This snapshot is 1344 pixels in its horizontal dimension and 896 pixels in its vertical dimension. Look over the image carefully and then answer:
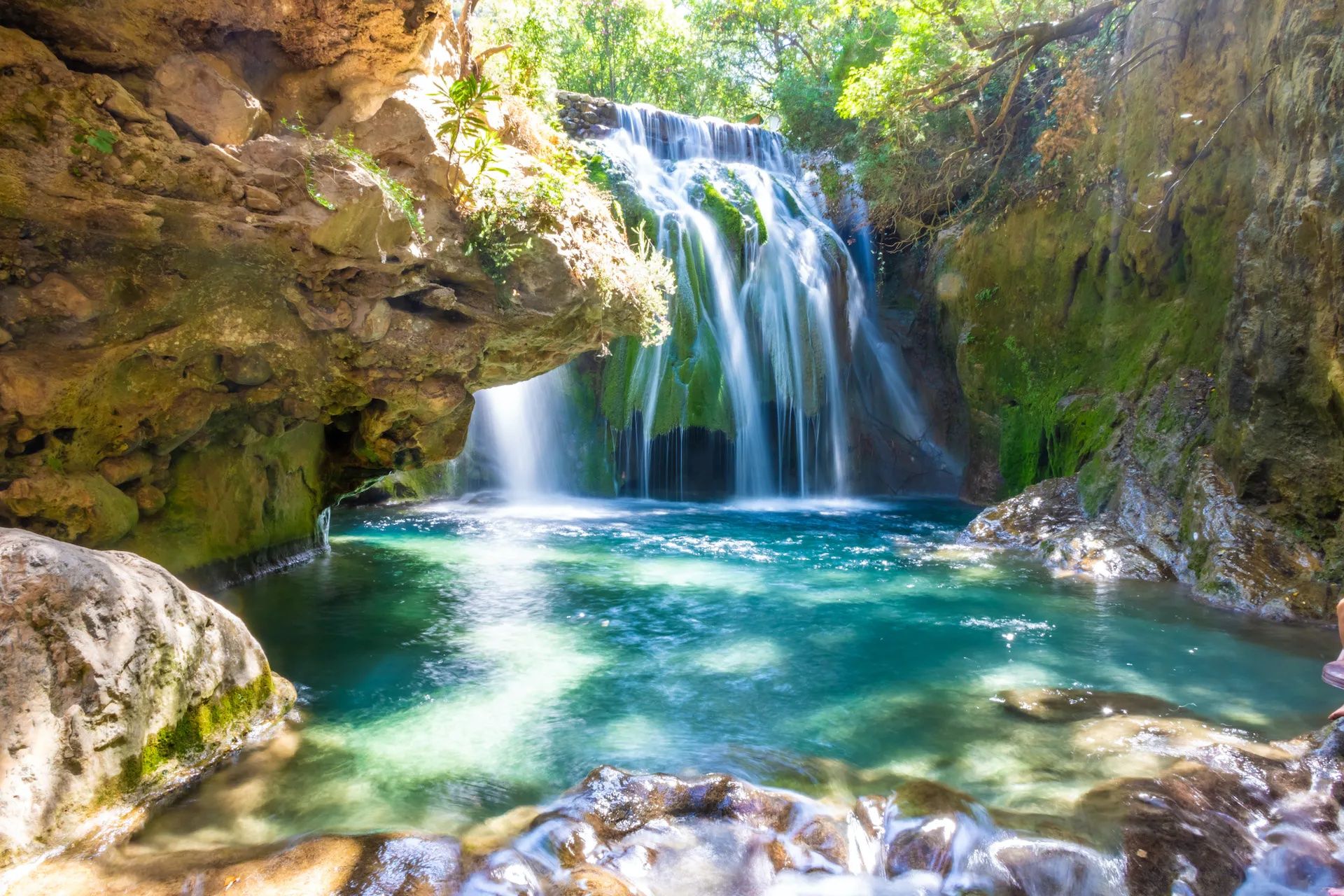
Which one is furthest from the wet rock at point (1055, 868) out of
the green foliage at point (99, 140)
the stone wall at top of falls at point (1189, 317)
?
the green foliage at point (99, 140)

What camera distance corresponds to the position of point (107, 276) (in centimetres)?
480

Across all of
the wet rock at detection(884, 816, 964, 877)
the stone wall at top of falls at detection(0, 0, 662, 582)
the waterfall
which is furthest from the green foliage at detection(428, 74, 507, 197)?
the waterfall

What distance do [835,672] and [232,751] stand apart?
3.79 meters

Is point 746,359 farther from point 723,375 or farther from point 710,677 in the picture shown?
point 710,677

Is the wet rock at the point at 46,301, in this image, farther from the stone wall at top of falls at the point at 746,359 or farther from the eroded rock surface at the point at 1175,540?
the stone wall at top of falls at the point at 746,359

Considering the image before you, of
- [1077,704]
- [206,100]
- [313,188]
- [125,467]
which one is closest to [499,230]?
[313,188]

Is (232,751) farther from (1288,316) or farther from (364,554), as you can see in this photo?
(1288,316)

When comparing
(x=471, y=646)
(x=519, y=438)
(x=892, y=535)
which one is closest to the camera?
(x=471, y=646)

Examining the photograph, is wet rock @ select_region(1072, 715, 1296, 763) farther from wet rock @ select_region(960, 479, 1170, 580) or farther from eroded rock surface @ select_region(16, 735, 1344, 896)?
wet rock @ select_region(960, 479, 1170, 580)

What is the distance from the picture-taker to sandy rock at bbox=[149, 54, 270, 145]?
435 centimetres

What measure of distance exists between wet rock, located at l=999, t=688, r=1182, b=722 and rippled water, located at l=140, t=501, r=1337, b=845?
0.36 feet

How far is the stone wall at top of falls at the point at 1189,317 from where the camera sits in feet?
21.7

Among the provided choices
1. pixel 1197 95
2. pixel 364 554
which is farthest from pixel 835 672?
pixel 1197 95

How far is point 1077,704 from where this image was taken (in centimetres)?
488
